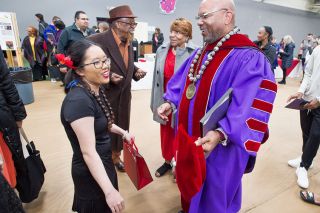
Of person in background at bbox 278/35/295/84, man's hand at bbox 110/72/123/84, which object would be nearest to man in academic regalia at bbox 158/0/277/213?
man's hand at bbox 110/72/123/84

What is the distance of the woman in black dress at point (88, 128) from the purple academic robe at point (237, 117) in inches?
24.6

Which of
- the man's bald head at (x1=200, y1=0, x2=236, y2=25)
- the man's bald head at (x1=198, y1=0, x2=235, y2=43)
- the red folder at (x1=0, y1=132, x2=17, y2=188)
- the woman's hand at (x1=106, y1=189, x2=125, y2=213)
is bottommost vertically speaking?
the red folder at (x1=0, y1=132, x2=17, y2=188)

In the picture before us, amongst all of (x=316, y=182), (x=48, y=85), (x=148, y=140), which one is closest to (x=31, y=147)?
(x=148, y=140)

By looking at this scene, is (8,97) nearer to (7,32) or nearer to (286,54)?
(7,32)

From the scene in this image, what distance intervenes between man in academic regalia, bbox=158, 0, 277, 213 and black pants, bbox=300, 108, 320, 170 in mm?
1334

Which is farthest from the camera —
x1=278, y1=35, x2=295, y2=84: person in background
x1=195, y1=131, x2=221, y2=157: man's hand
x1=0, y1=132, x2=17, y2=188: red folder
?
x1=278, y1=35, x2=295, y2=84: person in background

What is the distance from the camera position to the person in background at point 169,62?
8.17ft

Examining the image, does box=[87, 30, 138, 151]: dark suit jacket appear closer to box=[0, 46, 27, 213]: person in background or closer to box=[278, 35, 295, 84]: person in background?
box=[0, 46, 27, 213]: person in background

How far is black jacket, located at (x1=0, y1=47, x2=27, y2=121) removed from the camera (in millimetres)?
1779

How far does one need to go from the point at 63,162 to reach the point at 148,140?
1.23m

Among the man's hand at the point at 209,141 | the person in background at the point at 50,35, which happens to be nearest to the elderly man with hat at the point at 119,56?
the man's hand at the point at 209,141

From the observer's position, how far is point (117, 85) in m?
2.42

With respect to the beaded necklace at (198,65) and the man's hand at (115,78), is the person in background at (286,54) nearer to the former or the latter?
the man's hand at (115,78)

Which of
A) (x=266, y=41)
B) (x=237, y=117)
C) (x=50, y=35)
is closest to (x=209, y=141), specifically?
(x=237, y=117)
